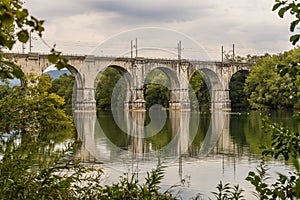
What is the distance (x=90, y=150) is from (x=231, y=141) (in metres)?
5.87

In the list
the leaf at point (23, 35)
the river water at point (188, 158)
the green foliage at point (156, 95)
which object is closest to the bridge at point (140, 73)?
the green foliage at point (156, 95)

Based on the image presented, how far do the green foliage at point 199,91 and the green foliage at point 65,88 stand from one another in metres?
15.8

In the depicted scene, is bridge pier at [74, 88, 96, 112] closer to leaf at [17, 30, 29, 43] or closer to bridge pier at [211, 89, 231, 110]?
bridge pier at [211, 89, 231, 110]

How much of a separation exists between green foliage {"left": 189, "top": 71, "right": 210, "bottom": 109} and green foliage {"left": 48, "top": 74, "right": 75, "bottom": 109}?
15.8m

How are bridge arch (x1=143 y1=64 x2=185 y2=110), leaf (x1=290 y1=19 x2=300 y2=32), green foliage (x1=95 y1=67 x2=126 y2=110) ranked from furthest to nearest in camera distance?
green foliage (x1=95 y1=67 x2=126 y2=110), bridge arch (x1=143 y1=64 x2=185 y2=110), leaf (x1=290 y1=19 x2=300 y2=32)

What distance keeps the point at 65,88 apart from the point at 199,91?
18443 millimetres

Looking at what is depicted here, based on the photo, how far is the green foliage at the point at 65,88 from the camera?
59.2m

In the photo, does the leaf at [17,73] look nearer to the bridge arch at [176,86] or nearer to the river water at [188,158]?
the river water at [188,158]

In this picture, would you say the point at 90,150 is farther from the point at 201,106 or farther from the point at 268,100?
the point at 201,106

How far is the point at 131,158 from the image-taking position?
45.2 feet

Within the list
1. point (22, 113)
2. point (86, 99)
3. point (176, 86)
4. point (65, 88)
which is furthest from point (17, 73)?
point (65, 88)

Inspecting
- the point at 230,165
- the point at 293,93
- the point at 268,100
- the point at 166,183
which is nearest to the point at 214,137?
the point at 230,165

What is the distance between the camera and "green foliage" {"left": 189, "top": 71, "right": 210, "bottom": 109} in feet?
178

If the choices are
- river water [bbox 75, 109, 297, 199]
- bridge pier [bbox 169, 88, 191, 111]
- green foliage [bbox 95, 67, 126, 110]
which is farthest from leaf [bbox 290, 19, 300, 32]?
green foliage [bbox 95, 67, 126, 110]
